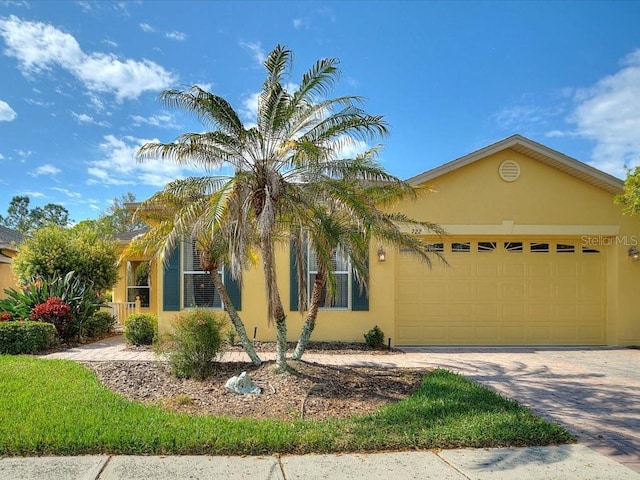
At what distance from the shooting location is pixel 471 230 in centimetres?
1123

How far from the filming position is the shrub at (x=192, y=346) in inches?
279

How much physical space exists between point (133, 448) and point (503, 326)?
9851mm

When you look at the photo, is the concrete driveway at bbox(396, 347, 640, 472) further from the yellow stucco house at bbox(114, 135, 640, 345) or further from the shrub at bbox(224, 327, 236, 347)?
the shrub at bbox(224, 327, 236, 347)

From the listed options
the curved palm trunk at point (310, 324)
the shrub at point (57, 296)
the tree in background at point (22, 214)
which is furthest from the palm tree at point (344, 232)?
the tree in background at point (22, 214)

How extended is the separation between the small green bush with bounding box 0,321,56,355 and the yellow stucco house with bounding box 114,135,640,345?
2585 millimetres

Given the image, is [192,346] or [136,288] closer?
[192,346]

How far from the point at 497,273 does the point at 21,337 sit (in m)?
11.5

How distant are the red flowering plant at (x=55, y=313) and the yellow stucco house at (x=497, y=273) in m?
2.26

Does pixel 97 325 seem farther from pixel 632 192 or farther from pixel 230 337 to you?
pixel 632 192

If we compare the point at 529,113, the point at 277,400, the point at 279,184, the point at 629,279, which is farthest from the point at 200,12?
the point at 629,279

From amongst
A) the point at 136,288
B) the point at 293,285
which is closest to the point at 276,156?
the point at 293,285

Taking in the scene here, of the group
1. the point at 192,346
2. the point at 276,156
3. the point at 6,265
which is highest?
the point at 276,156

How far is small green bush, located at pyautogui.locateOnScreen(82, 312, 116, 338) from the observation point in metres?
11.9

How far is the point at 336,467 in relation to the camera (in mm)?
4105
